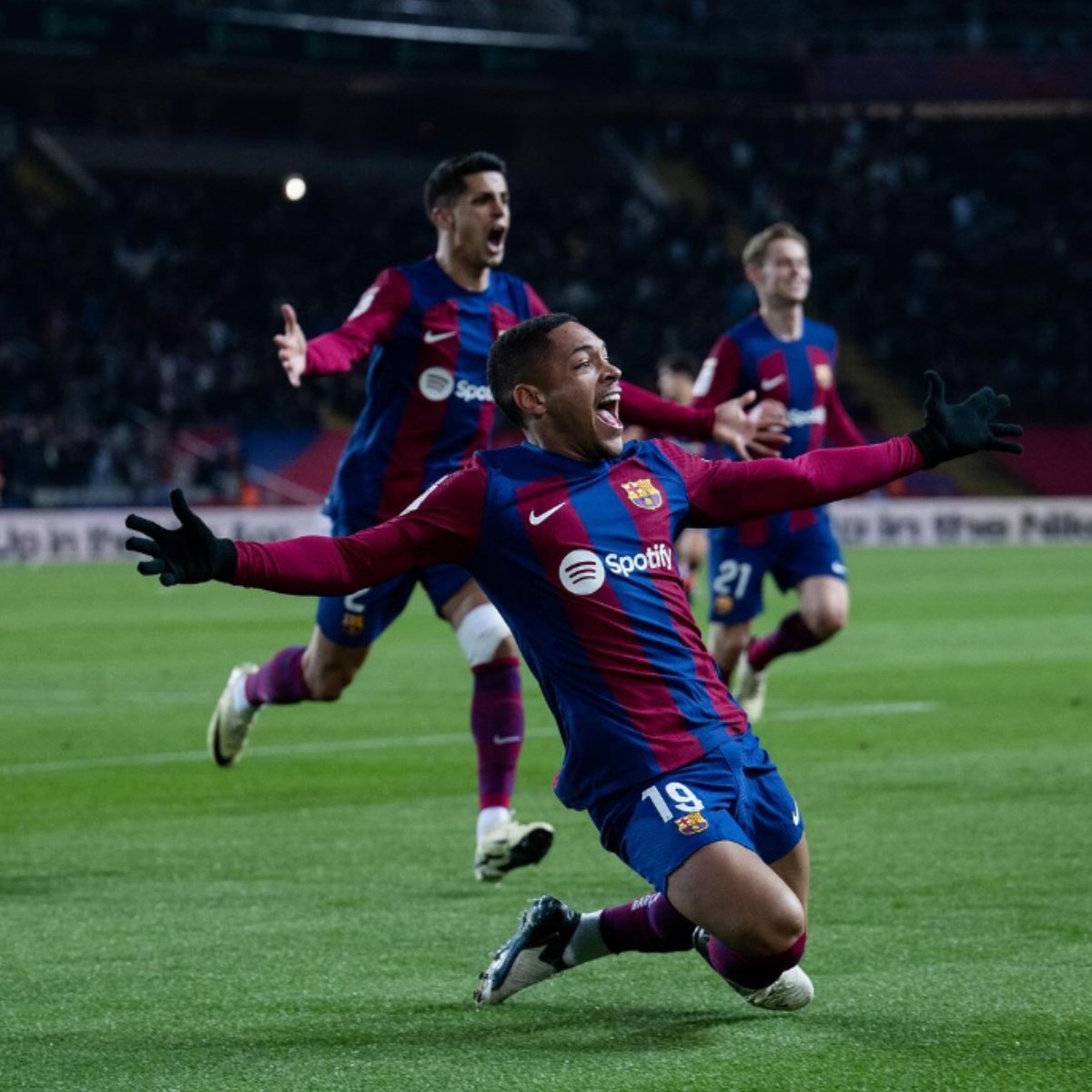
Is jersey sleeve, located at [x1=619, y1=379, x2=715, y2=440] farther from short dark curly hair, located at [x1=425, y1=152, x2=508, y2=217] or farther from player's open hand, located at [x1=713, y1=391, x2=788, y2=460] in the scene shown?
short dark curly hair, located at [x1=425, y1=152, x2=508, y2=217]

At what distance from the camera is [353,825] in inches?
347

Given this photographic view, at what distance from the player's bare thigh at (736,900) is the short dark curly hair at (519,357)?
119cm

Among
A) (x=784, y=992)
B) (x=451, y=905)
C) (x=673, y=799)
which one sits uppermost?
(x=673, y=799)

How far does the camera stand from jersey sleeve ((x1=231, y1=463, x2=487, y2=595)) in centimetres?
491

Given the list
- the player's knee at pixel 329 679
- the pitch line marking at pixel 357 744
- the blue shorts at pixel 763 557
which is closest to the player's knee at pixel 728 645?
the blue shorts at pixel 763 557

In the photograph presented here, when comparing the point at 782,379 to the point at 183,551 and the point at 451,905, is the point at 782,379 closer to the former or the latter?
the point at 451,905

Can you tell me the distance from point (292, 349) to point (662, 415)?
1.23 m

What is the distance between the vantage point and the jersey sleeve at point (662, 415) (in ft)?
23.9

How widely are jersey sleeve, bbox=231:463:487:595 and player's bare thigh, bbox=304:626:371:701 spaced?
3317mm

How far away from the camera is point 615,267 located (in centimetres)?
4241

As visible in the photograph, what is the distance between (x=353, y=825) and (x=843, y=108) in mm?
39100

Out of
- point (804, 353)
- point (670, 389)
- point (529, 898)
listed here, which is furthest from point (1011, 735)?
point (670, 389)

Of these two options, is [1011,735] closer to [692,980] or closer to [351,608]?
[351,608]

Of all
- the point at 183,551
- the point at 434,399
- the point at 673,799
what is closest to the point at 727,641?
the point at 434,399
